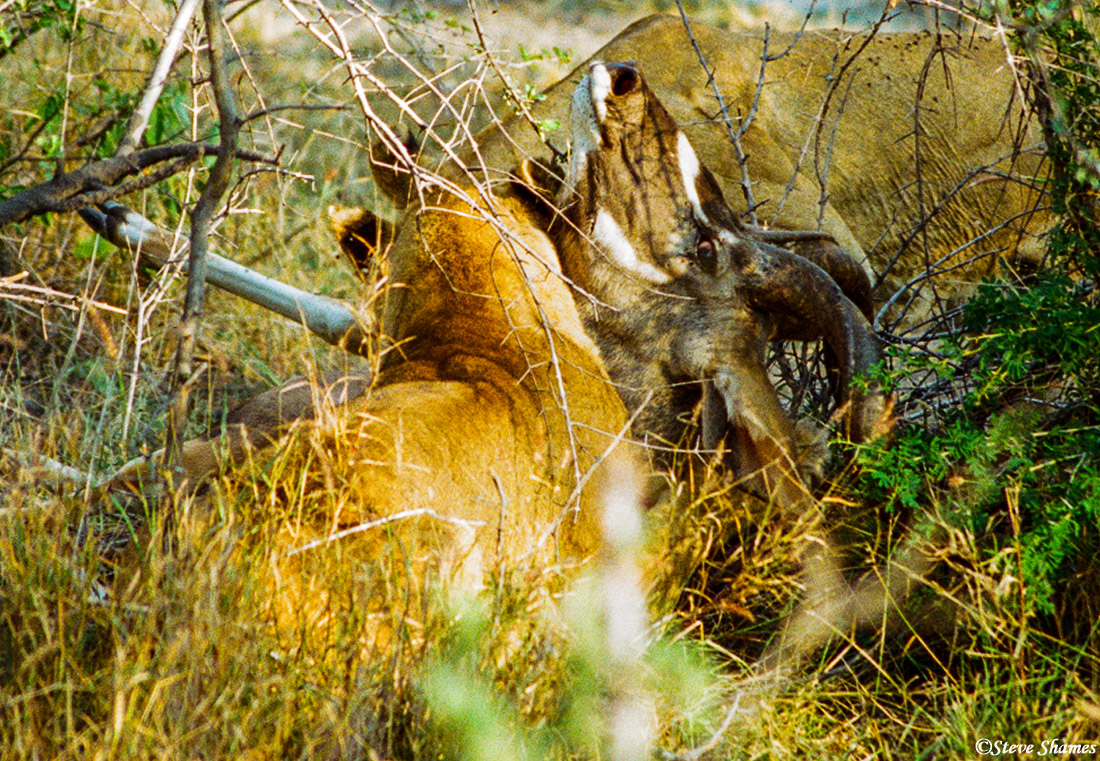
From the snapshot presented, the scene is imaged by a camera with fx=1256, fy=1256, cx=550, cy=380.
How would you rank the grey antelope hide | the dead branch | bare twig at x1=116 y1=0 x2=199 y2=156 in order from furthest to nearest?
1. the grey antelope hide
2. bare twig at x1=116 y1=0 x2=199 y2=156
3. the dead branch

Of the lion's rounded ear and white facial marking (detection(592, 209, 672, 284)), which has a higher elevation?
the lion's rounded ear

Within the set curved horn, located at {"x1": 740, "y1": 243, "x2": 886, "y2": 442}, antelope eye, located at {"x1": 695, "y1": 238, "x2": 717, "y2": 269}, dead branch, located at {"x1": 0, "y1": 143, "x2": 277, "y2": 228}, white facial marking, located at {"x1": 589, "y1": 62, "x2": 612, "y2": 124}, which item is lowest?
curved horn, located at {"x1": 740, "y1": 243, "x2": 886, "y2": 442}

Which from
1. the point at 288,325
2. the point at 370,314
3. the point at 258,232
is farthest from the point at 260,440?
the point at 258,232

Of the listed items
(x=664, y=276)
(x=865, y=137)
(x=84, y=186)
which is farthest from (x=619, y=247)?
(x=865, y=137)

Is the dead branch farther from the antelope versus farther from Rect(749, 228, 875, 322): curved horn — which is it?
Rect(749, 228, 875, 322): curved horn

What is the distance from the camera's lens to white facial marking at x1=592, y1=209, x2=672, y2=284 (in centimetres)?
386

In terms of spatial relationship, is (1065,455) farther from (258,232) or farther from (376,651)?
(258,232)

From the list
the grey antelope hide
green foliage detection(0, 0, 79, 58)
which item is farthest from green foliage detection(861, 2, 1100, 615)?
green foliage detection(0, 0, 79, 58)

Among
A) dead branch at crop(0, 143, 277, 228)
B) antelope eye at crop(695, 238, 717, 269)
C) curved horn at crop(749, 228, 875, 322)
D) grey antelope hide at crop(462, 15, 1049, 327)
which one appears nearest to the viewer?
dead branch at crop(0, 143, 277, 228)

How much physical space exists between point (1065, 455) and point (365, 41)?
849 centimetres

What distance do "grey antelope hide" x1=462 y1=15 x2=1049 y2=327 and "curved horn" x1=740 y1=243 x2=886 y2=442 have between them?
1.47m

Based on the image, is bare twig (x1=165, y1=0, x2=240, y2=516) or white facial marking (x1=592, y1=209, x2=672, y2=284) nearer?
bare twig (x1=165, y1=0, x2=240, y2=516)

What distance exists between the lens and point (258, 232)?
22.0ft

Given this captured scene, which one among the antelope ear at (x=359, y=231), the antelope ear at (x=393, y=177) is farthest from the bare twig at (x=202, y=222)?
the antelope ear at (x=393, y=177)
